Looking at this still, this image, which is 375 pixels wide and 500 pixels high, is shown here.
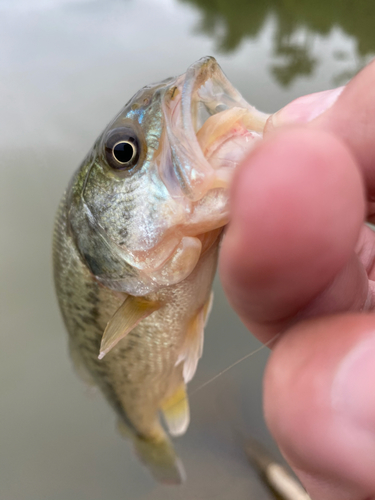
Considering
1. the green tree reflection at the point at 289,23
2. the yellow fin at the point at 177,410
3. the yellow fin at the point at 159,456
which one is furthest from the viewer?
the green tree reflection at the point at 289,23

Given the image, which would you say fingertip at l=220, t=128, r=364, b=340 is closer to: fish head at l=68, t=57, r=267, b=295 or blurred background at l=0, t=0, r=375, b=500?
fish head at l=68, t=57, r=267, b=295

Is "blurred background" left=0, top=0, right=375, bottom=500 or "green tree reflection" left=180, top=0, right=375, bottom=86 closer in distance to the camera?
"blurred background" left=0, top=0, right=375, bottom=500

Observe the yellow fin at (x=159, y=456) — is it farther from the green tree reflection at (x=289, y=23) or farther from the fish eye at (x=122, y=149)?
the green tree reflection at (x=289, y=23)

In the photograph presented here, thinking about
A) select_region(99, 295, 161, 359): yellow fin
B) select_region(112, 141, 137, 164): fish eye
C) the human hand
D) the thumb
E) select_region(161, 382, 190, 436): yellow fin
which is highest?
select_region(112, 141, 137, 164): fish eye

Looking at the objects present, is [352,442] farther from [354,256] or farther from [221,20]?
[221,20]

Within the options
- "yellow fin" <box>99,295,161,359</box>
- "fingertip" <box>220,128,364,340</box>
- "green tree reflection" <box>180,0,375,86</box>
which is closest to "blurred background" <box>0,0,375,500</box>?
"green tree reflection" <box>180,0,375,86</box>

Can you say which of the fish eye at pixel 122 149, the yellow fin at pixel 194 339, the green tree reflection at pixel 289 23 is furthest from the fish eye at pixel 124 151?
the green tree reflection at pixel 289 23

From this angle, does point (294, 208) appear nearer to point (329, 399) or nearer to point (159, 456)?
point (329, 399)

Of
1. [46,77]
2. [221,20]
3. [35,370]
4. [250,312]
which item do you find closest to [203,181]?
[250,312]

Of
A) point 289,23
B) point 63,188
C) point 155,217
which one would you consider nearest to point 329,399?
point 155,217
